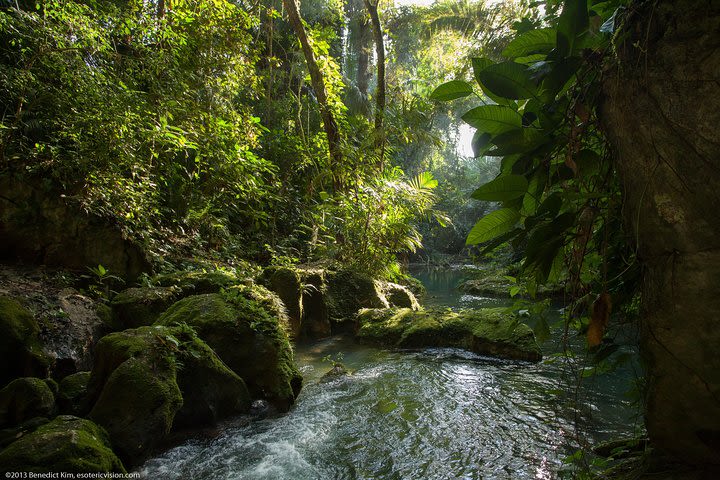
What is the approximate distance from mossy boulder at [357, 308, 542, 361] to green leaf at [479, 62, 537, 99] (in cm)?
542

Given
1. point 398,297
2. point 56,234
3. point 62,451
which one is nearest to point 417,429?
point 62,451

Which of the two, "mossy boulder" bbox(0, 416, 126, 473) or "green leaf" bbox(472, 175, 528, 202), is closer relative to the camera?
"green leaf" bbox(472, 175, 528, 202)

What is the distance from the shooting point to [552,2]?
1.52 metres

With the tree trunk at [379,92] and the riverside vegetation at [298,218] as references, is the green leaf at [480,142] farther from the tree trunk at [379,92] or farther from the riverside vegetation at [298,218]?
the tree trunk at [379,92]

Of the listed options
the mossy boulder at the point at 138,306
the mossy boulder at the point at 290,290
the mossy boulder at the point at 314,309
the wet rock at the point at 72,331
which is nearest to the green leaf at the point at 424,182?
the mossy boulder at the point at 314,309

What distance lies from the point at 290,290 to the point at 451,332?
9.66 feet

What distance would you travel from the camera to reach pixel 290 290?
6883 millimetres

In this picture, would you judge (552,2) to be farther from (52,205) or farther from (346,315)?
(346,315)

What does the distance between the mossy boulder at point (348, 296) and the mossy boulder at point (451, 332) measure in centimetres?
49

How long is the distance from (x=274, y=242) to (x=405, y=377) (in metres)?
5.31

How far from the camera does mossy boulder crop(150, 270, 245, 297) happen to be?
17.9ft

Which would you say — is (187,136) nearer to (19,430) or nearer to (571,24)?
(19,430)

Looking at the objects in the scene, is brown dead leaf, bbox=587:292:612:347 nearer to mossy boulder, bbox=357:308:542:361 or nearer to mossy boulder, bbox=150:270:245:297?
mossy boulder, bbox=150:270:245:297

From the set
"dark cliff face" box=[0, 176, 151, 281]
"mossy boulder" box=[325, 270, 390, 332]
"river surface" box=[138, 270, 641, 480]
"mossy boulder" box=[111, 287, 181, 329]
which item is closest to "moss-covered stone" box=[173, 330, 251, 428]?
"river surface" box=[138, 270, 641, 480]
